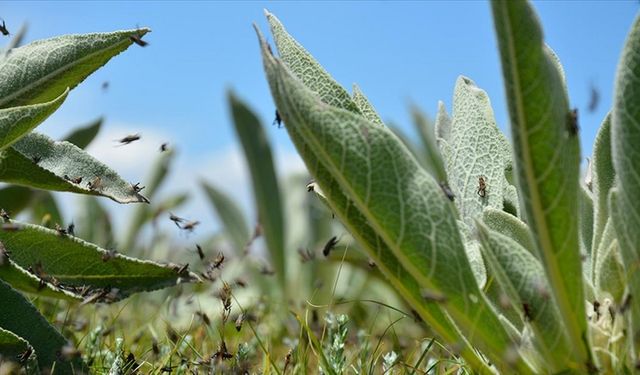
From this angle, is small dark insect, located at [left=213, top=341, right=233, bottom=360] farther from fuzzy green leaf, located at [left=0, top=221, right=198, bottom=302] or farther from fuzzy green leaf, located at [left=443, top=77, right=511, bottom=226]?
fuzzy green leaf, located at [left=443, top=77, right=511, bottom=226]

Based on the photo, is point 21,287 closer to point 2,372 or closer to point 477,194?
point 2,372

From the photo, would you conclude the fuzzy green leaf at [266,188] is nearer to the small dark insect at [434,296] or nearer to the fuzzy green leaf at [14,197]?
the fuzzy green leaf at [14,197]

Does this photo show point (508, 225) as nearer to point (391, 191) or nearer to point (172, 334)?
point (391, 191)

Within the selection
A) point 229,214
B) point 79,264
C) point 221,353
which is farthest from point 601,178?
point 229,214

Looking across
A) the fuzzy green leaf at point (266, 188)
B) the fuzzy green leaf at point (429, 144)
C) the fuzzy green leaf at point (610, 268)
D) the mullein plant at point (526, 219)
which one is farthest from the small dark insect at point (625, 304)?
the fuzzy green leaf at point (266, 188)

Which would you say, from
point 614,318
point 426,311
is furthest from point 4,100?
point 614,318

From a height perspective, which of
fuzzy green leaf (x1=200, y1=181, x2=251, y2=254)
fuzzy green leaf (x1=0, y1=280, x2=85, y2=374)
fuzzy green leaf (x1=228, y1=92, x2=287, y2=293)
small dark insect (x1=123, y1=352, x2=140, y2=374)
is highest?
fuzzy green leaf (x1=0, y1=280, x2=85, y2=374)

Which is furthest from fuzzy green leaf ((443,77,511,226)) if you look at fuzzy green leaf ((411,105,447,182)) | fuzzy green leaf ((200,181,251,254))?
fuzzy green leaf ((200,181,251,254))
